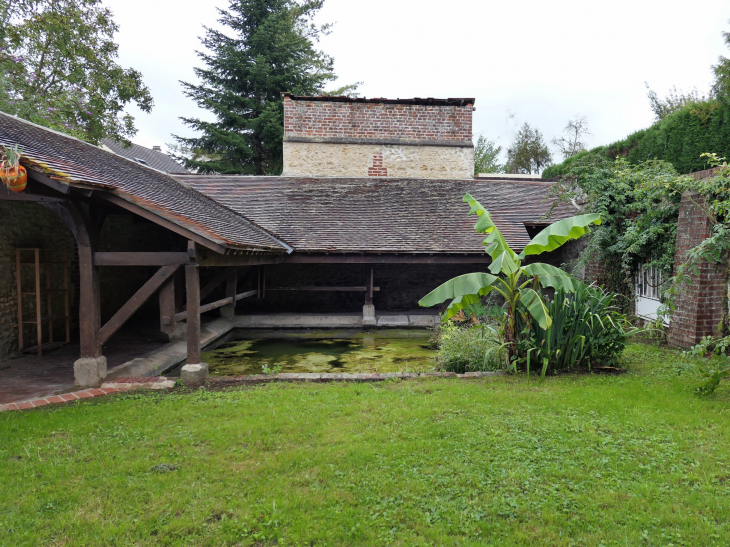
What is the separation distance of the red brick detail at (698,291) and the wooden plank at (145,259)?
23.8 ft

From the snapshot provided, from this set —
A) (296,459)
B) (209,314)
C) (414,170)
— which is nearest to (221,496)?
(296,459)

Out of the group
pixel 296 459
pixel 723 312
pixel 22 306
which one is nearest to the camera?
pixel 296 459

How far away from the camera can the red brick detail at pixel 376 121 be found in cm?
1454

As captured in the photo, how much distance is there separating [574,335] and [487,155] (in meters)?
28.2

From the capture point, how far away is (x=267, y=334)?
10414mm

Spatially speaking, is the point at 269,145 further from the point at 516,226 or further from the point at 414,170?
the point at 516,226

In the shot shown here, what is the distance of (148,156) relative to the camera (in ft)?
78.5

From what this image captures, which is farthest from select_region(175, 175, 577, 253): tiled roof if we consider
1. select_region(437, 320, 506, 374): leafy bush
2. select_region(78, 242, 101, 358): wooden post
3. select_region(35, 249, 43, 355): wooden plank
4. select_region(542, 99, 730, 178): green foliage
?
select_region(78, 242, 101, 358): wooden post

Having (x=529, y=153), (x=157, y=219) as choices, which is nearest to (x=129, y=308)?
(x=157, y=219)

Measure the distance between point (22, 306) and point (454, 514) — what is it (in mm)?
7642

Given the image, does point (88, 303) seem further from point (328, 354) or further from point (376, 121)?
point (376, 121)

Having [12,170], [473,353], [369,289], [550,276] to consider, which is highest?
[12,170]

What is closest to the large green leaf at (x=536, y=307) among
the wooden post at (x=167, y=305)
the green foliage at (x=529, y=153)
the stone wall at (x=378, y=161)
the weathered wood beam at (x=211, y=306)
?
the weathered wood beam at (x=211, y=306)

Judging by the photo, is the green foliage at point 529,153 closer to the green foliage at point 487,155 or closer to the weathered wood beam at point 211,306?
the green foliage at point 487,155
